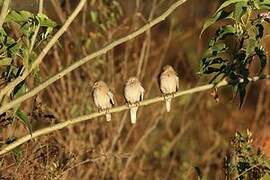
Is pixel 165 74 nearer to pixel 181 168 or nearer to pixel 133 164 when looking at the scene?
pixel 133 164

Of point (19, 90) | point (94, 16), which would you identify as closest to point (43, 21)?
point (19, 90)

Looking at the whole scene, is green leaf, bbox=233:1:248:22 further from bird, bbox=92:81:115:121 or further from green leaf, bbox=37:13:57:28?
bird, bbox=92:81:115:121

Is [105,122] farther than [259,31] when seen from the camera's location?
Yes

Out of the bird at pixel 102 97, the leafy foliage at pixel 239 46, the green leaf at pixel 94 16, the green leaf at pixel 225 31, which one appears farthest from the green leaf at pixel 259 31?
the green leaf at pixel 94 16

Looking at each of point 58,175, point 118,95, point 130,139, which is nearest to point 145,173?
point 130,139

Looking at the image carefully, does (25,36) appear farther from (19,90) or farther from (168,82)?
(168,82)

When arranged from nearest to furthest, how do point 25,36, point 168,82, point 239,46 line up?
point 25,36
point 239,46
point 168,82

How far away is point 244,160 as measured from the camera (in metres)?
4.11

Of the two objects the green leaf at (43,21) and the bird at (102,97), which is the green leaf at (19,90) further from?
the bird at (102,97)

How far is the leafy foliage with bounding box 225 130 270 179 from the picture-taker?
13.4 feet

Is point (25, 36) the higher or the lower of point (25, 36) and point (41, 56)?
the higher

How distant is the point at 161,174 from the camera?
8.51 meters

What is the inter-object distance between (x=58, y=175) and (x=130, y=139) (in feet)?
12.6

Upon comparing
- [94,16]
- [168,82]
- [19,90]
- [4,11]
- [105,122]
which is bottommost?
[19,90]
